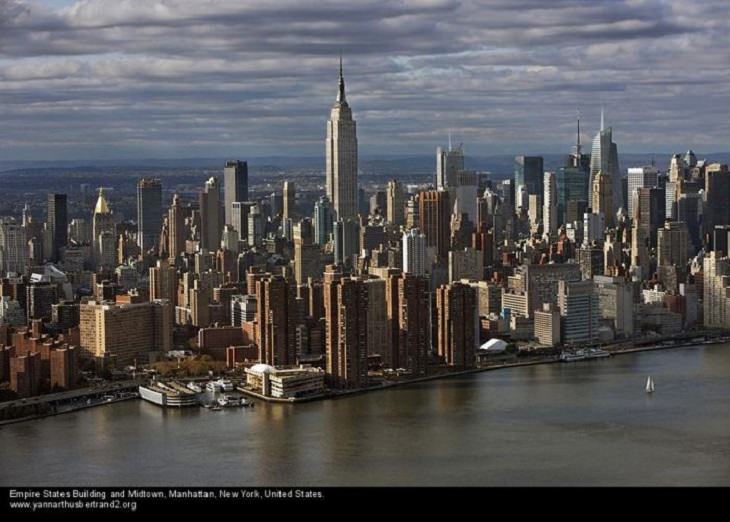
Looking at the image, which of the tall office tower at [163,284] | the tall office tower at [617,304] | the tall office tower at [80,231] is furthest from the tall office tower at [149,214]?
the tall office tower at [617,304]

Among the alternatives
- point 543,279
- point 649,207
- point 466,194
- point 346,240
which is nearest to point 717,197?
point 649,207

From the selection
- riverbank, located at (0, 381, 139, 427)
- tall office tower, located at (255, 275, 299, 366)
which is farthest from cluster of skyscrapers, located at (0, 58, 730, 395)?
riverbank, located at (0, 381, 139, 427)

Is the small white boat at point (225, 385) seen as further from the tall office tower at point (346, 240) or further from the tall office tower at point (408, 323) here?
the tall office tower at point (346, 240)

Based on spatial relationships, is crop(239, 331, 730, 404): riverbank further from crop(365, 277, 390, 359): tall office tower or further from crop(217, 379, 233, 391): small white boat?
crop(365, 277, 390, 359): tall office tower

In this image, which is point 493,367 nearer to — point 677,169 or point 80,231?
point 80,231

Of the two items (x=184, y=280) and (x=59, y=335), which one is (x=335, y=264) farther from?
(x=59, y=335)
